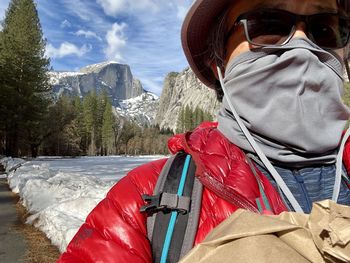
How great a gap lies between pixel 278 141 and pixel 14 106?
3486 centimetres

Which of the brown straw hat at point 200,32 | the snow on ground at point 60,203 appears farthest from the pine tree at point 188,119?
the brown straw hat at point 200,32

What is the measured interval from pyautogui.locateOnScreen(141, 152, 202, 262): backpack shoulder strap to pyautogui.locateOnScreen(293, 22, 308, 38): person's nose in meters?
0.74

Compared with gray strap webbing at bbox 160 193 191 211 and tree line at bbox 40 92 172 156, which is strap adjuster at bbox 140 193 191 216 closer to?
gray strap webbing at bbox 160 193 191 211

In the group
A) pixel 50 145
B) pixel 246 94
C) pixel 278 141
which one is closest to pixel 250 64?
pixel 246 94

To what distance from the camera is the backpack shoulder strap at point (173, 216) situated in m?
1.12

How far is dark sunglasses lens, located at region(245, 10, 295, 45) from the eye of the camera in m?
1.45

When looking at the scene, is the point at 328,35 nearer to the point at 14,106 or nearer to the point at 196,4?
the point at 196,4

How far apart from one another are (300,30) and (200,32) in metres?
0.48

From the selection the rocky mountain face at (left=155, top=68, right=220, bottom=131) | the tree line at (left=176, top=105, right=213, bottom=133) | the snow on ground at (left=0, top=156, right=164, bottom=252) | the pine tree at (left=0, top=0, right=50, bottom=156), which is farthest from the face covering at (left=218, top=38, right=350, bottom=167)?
the rocky mountain face at (left=155, top=68, right=220, bottom=131)

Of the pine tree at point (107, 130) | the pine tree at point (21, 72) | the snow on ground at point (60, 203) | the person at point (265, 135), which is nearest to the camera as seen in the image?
the person at point (265, 135)

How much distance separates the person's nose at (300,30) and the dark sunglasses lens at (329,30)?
30 millimetres

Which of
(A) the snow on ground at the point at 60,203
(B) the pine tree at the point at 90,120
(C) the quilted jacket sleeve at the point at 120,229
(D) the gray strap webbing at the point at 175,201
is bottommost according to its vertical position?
(A) the snow on ground at the point at 60,203

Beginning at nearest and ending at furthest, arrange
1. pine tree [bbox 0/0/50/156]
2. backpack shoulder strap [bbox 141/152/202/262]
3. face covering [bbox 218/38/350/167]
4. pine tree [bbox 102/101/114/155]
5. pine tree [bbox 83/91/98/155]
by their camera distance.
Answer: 1. backpack shoulder strap [bbox 141/152/202/262]
2. face covering [bbox 218/38/350/167]
3. pine tree [bbox 0/0/50/156]
4. pine tree [bbox 83/91/98/155]
5. pine tree [bbox 102/101/114/155]

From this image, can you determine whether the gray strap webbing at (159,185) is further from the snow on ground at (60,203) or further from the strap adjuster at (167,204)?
the snow on ground at (60,203)
